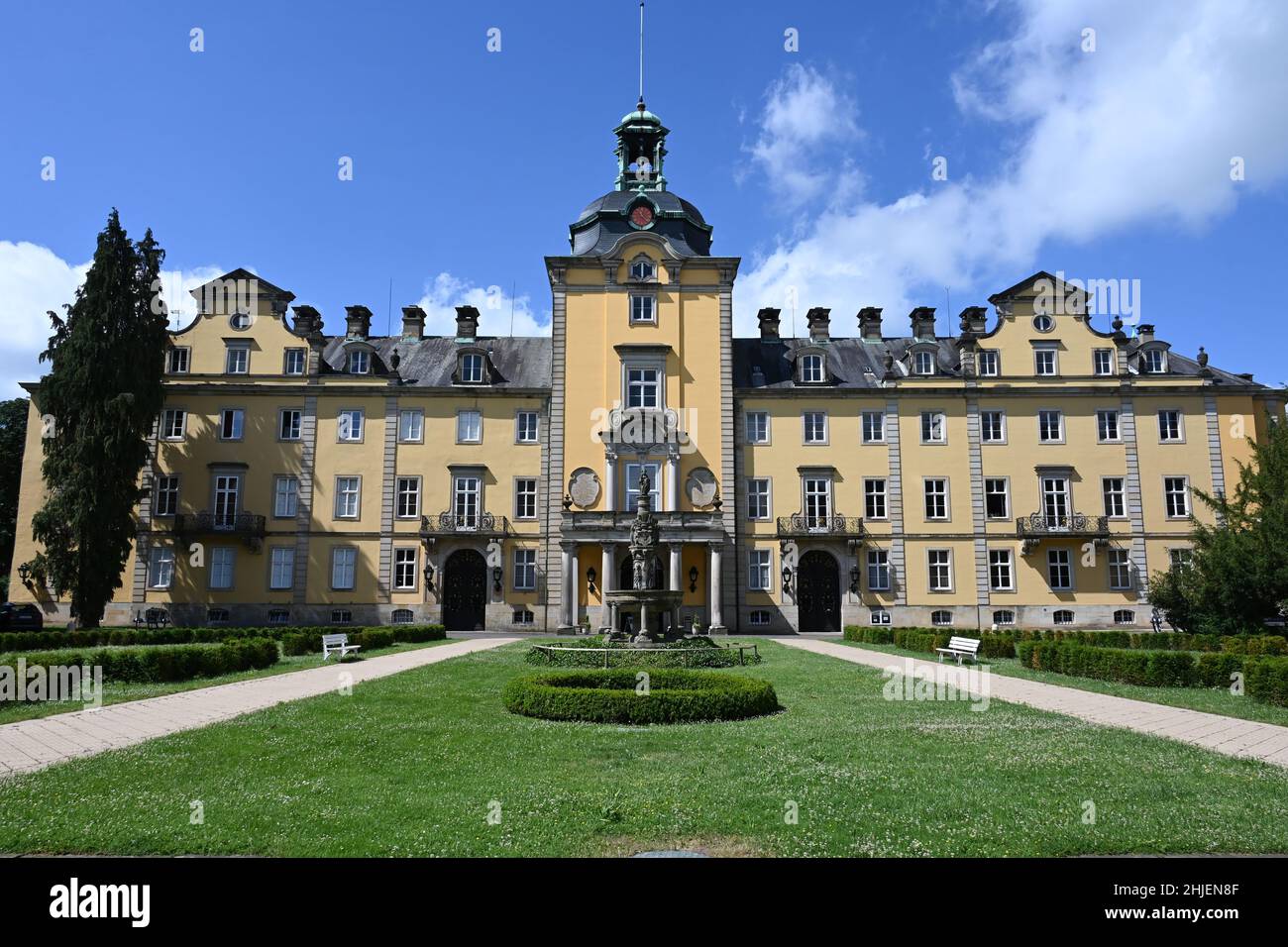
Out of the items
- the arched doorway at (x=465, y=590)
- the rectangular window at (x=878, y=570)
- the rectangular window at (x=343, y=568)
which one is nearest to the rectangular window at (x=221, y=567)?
the rectangular window at (x=343, y=568)

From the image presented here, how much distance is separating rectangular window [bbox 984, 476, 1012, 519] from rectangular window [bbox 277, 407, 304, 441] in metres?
32.4

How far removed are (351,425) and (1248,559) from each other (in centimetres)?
3533

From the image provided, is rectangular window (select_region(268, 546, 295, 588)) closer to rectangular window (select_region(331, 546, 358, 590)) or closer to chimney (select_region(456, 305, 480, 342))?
rectangular window (select_region(331, 546, 358, 590))

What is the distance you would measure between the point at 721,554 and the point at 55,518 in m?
26.8

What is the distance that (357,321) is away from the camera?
42.2 m

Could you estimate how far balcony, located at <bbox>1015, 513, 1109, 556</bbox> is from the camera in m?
38.4

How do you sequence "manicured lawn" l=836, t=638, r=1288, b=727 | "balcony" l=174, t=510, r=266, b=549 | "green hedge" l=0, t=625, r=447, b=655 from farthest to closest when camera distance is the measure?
"balcony" l=174, t=510, r=266, b=549
"green hedge" l=0, t=625, r=447, b=655
"manicured lawn" l=836, t=638, r=1288, b=727

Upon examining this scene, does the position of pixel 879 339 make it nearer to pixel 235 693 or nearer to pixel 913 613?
pixel 913 613

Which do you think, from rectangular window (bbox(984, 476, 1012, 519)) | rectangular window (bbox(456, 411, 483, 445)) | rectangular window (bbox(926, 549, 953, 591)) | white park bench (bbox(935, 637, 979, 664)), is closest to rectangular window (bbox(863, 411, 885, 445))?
rectangular window (bbox(984, 476, 1012, 519))

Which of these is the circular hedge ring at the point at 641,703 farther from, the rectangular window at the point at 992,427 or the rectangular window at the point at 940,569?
the rectangular window at the point at 992,427

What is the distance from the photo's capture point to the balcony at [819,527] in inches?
1501

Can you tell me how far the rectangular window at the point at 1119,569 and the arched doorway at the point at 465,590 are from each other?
28826mm

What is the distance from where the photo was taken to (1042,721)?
1259 cm

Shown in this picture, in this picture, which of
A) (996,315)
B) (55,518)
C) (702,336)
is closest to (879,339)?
(996,315)
